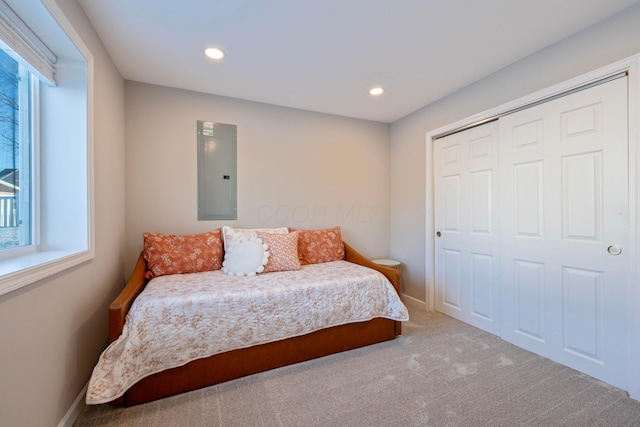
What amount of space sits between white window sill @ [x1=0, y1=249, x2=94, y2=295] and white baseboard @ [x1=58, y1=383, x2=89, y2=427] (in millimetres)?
792

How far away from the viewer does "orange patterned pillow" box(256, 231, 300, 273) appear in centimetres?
246

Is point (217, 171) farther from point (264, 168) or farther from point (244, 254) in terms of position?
point (244, 254)

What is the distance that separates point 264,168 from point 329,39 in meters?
1.52

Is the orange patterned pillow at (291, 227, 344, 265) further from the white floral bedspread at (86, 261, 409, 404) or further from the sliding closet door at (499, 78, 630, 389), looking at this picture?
the sliding closet door at (499, 78, 630, 389)

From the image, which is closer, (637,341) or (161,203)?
(637,341)

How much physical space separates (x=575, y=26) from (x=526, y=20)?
1.30 ft

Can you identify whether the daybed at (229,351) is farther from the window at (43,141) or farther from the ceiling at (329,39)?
the ceiling at (329,39)

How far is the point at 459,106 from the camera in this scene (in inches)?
106

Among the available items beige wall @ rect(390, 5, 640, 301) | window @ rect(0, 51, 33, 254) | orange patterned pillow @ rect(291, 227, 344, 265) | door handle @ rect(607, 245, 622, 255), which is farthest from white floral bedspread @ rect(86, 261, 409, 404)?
door handle @ rect(607, 245, 622, 255)

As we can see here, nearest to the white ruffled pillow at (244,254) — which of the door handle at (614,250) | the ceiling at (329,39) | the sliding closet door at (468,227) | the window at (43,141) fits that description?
the window at (43,141)

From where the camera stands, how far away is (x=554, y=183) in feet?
6.53

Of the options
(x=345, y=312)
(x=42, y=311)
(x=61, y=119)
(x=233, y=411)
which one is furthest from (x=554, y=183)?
(x=61, y=119)

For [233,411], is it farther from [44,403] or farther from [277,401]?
[44,403]

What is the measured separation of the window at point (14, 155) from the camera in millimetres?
1258
